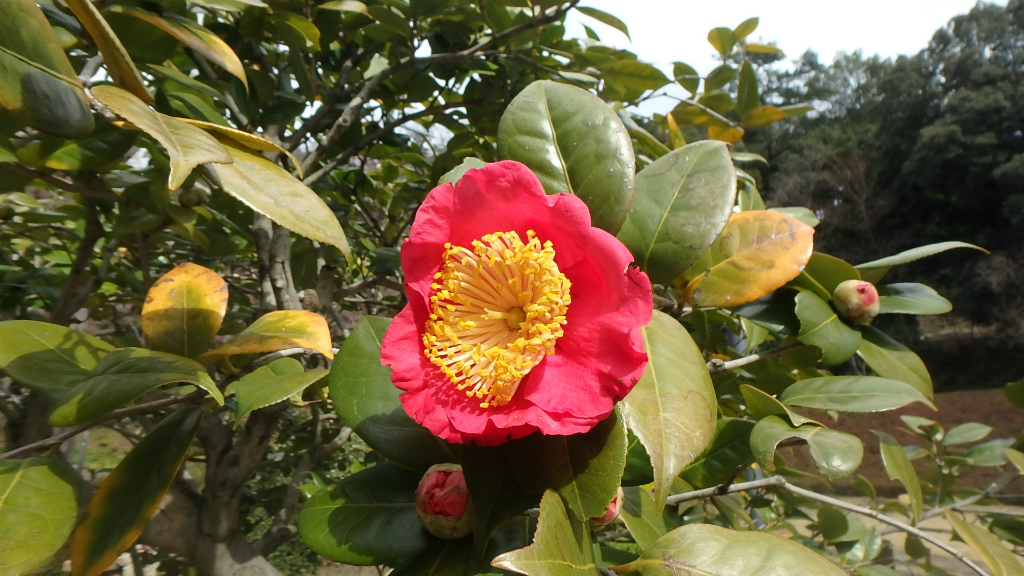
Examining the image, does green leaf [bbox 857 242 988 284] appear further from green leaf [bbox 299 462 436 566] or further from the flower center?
green leaf [bbox 299 462 436 566]

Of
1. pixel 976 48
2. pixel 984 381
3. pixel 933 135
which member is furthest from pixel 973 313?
pixel 976 48

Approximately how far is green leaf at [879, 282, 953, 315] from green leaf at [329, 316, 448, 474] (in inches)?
22.4

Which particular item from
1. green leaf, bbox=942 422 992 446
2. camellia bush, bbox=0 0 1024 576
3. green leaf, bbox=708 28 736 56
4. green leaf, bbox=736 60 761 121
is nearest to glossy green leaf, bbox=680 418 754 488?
camellia bush, bbox=0 0 1024 576

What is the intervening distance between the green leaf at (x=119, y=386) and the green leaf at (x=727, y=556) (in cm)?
38

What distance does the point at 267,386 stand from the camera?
0.62 m

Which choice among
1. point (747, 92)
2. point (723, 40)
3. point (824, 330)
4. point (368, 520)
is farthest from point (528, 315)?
point (723, 40)

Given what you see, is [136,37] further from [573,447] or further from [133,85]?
[573,447]

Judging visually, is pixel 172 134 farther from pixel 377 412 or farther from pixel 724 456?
pixel 724 456

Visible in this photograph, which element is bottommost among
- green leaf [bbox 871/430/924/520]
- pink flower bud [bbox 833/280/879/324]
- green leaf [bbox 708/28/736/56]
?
green leaf [bbox 871/430/924/520]

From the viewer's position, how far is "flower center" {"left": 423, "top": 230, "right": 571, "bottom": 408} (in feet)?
1.47

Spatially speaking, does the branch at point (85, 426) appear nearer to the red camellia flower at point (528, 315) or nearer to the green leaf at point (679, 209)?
the red camellia flower at point (528, 315)

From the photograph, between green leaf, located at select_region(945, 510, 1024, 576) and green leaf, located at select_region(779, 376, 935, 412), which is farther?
green leaf, located at select_region(945, 510, 1024, 576)

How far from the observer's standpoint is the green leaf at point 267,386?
567 millimetres

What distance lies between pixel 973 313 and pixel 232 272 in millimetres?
7627
